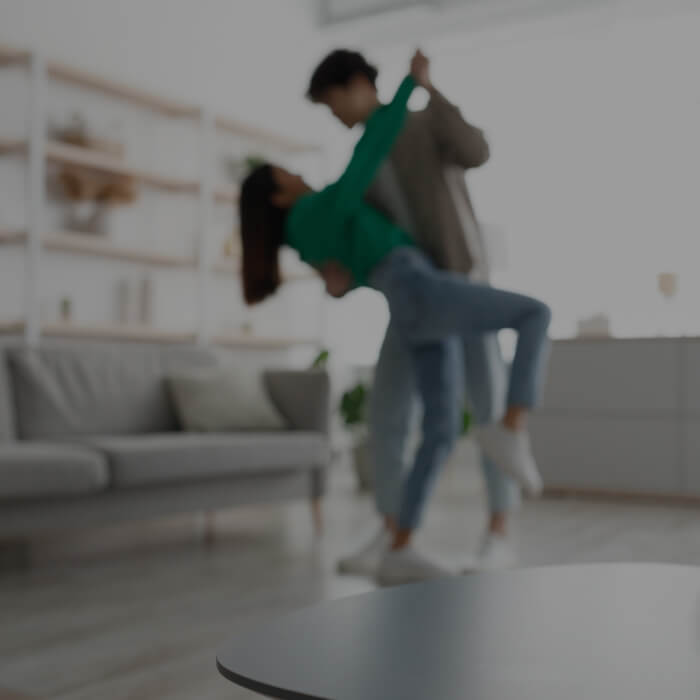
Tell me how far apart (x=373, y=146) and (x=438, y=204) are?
231 millimetres

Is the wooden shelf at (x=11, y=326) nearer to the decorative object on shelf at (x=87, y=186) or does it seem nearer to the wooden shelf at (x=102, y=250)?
the wooden shelf at (x=102, y=250)

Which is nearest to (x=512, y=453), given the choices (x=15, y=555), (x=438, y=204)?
(x=438, y=204)

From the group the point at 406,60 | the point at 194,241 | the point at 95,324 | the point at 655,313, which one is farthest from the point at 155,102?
the point at 655,313

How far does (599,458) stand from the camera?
14.9 ft

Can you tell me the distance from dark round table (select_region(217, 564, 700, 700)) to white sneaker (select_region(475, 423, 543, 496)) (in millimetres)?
1034

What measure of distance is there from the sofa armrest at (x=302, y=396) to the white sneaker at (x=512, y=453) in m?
1.41

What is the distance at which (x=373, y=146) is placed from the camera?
7.55 feet

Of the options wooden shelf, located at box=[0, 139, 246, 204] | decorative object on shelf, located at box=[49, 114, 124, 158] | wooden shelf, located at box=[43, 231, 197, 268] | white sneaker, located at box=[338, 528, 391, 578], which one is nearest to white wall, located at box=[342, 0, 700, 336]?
wooden shelf, located at box=[0, 139, 246, 204]

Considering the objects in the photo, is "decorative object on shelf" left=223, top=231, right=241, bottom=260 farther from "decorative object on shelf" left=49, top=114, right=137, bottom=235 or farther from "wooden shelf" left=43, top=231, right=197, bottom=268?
"decorative object on shelf" left=49, top=114, right=137, bottom=235

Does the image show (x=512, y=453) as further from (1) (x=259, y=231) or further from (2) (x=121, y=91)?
(2) (x=121, y=91)

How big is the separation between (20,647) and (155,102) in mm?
3290

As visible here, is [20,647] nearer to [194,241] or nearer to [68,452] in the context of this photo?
[68,452]

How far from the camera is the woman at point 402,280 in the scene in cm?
219

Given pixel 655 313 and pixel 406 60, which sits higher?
pixel 406 60
